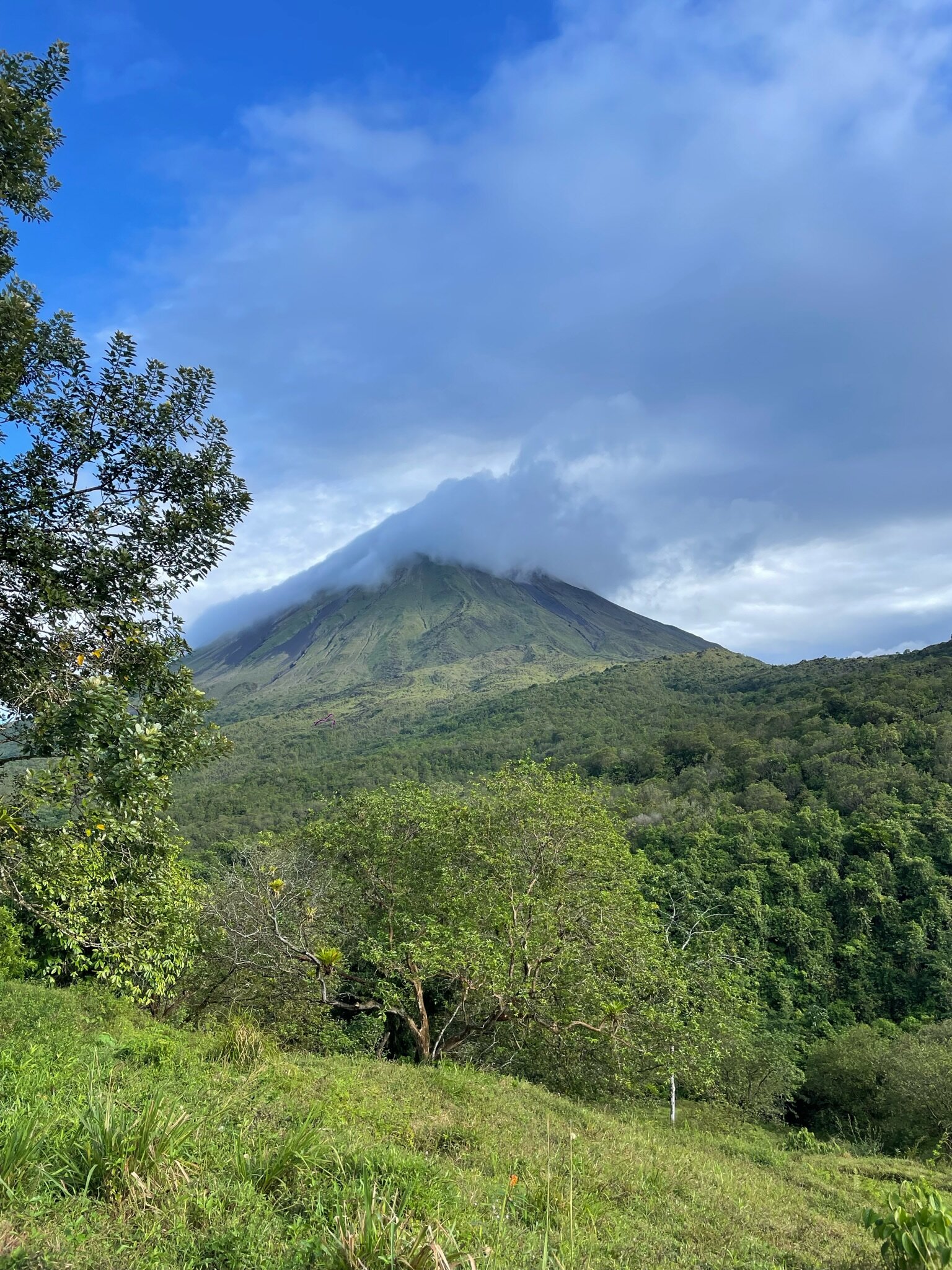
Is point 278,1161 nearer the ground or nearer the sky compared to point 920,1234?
nearer the sky

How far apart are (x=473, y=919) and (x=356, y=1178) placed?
968 cm

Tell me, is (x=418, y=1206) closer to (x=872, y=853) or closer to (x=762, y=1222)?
(x=762, y=1222)

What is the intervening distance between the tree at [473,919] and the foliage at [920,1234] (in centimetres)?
773

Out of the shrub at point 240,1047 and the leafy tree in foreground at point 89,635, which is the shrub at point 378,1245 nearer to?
the leafy tree in foreground at point 89,635

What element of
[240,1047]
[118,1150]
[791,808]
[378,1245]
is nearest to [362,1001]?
[240,1047]

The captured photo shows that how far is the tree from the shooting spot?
12.3 m

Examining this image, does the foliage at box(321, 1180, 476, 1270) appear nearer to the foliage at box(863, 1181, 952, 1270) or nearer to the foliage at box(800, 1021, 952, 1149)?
the foliage at box(863, 1181, 952, 1270)

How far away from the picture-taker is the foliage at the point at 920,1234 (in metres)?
3.90

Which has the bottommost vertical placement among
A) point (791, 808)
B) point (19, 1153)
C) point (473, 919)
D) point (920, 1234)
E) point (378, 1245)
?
point (791, 808)

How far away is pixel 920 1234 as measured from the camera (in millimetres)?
3965

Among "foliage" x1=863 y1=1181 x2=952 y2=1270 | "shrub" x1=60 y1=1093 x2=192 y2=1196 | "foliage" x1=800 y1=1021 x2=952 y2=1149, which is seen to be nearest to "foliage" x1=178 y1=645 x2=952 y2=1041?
"foliage" x1=800 y1=1021 x2=952 y2=1149

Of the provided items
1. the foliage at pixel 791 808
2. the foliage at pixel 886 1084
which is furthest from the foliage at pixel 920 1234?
the foliage at pixel 886 1084

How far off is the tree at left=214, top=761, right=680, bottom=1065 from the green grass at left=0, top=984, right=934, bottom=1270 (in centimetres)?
249

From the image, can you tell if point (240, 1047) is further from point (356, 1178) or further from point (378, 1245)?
point (378, 1245)
